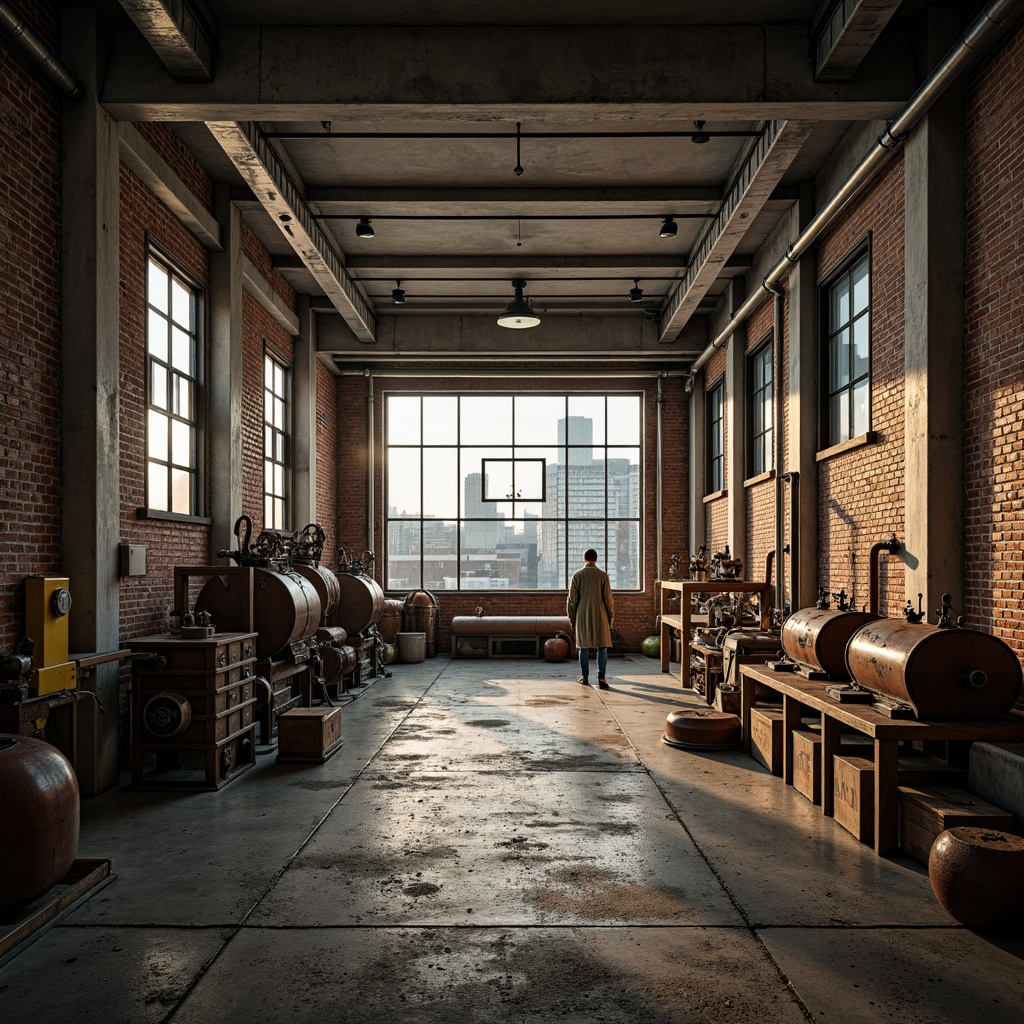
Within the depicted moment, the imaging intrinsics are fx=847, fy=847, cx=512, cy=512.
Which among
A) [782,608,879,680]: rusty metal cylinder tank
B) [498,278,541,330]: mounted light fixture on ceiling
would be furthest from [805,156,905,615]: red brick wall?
[498,278,541,330]: mounted light fixture on ceiling

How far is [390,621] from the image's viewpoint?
15094mm

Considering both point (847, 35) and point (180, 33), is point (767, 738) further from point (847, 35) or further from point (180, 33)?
point (180, 33)

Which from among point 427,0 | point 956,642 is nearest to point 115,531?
point 427,0

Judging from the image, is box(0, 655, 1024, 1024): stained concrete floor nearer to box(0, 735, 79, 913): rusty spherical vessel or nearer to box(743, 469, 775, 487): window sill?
box(0, 735, 79, 913): rusty spherical vessel

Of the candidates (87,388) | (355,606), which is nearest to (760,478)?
(355,606)

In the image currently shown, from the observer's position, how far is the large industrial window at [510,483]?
1659cm

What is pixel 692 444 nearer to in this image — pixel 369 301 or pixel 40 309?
pixel 369 301

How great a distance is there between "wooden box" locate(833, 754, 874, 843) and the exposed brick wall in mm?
1402

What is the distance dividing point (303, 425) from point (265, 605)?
580 cm

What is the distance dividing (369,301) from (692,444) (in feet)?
21.1

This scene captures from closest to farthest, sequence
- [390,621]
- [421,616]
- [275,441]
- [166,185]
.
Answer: [166,185], [275,441], [390,621], [421,616]

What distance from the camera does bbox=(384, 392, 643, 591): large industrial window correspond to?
16.6 metres

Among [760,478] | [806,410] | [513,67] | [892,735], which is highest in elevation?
[513,67]

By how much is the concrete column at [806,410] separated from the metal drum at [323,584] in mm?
5603
